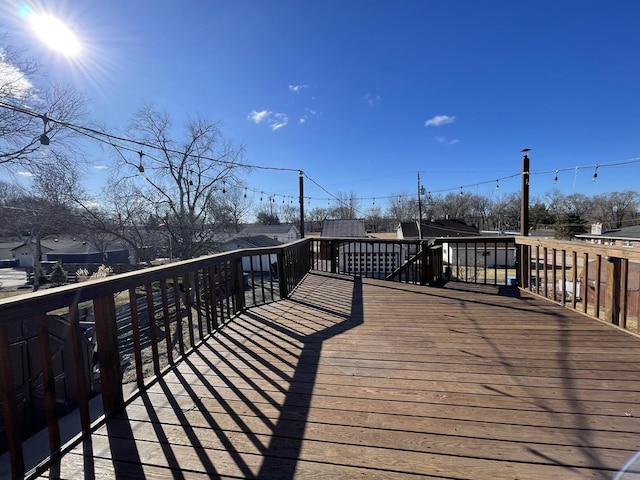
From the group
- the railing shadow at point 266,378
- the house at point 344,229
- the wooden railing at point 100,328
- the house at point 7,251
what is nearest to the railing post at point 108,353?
the wooden railing at point 100,328

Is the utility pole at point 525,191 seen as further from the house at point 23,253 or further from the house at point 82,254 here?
the house at point 23,253

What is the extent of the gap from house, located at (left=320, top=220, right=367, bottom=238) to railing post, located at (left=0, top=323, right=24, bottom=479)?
23.1 m

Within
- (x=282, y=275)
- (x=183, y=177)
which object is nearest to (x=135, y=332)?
(x=282, y=275)

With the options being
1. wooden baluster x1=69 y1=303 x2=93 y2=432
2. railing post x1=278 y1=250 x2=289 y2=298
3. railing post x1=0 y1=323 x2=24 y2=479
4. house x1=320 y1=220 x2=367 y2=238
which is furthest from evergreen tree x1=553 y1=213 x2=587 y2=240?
railing post x1=0 y1=323 x2=24 y2=479

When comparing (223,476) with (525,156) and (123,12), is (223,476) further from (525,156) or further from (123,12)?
(123,12)

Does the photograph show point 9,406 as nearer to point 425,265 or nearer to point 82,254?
point 425,265

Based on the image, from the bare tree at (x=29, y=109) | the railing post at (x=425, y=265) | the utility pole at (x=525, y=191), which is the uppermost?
the bare tree at (x=29, y=109)

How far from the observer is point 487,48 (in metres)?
6.24

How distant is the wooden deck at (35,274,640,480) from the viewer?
1176 mm

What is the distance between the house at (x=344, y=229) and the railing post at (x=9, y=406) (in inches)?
910

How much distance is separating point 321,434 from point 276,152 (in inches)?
528

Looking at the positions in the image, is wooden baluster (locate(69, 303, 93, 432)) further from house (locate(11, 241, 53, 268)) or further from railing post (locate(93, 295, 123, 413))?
house (locate(11, 241, 53, 268))

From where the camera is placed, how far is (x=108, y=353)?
1.56 m

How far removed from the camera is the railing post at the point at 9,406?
1085mm
